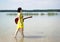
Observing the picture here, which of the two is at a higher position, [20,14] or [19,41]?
[20,14]

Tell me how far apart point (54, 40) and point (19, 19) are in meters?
1.44

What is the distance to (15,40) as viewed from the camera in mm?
7801

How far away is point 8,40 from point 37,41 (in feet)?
3.06

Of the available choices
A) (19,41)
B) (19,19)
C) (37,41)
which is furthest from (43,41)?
(19,19)

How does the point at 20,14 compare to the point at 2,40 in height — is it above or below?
above

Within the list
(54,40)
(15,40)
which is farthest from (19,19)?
(54,40)

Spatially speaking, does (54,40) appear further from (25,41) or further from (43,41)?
(25,41)

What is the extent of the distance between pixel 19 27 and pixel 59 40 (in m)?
1.48

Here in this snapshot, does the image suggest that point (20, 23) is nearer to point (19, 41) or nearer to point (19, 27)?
point (19, 27)

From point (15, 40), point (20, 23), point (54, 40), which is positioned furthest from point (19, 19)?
point (54, 40)

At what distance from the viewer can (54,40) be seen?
772cm

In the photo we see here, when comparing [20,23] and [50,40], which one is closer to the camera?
[50,40]

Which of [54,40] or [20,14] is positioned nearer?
[54,40]

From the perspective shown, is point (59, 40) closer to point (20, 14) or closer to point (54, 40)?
point (54, 40)
